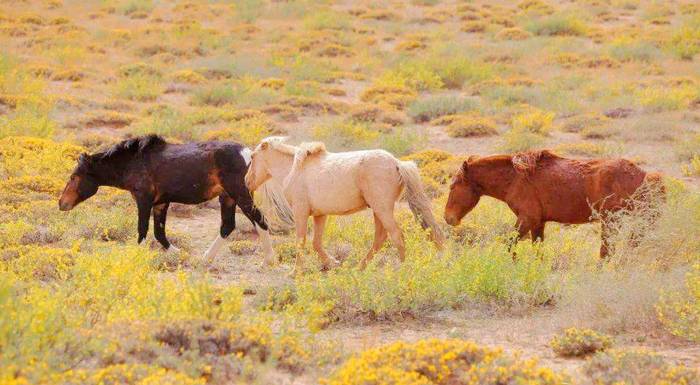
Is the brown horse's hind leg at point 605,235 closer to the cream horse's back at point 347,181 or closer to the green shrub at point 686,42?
the cream horse's back at point 347,181

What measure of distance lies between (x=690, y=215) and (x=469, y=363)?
10.6 ft

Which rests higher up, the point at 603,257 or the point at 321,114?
the point at 603,257

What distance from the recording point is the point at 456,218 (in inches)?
384

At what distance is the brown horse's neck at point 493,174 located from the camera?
9.51m

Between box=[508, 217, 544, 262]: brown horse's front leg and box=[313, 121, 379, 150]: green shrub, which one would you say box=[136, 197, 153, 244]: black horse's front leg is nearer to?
box=[508, 217, 544, 262]: brown horse's front leg

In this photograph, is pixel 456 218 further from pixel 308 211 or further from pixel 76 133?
pixel 76 133

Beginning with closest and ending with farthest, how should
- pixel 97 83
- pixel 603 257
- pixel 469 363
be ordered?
1. pixel 469 363
2. pixel 603 257
3. pixel 97 83

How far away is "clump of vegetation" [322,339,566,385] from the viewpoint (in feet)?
17.6

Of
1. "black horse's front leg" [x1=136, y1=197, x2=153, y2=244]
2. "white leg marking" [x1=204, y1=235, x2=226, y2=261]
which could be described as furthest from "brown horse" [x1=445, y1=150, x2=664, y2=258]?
"black horse's front leg" [x1=136, y1=197, x2=153, y2=244]

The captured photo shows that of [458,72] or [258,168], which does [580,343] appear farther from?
[458,72]

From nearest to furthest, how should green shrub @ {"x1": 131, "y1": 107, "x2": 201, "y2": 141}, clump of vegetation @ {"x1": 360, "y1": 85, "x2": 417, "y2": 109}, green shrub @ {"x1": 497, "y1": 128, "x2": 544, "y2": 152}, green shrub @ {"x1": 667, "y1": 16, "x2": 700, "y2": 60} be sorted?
1. green shrub @ {"x1": 497, "y1": 128, "x2": 544, "y2": 152}
2. green shrub @ {"x1": 131, "y1": 107, "x2": 201, "y2": 141}
3. clump of vegetation @ {"x1": 360, "y1": 85, "x2": 417, "y2": 109}
4. green shrub @ {"x1": 667, "y1": 16, "x2": 700, "y2": 60}

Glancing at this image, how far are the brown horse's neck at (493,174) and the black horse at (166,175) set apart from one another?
99.4 inches

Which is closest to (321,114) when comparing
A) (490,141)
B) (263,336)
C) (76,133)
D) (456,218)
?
(490,141)

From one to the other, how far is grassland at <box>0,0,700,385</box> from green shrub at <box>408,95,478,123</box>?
56 millimetres
